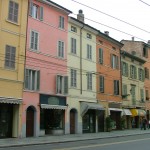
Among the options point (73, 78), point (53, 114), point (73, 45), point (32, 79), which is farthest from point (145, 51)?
point (32, 79)

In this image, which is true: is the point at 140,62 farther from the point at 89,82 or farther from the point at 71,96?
the point at 71,96

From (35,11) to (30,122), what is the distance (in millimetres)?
9773

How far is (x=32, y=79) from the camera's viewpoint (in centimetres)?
2675

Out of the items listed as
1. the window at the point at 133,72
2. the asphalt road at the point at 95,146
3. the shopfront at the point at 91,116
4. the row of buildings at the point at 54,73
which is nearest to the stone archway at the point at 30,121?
the row of buildings at the point at 54,73

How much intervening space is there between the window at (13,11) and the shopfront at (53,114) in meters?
6.99

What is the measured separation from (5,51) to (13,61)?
42.1 inches

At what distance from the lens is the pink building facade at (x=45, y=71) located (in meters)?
26.5

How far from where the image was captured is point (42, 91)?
90.0ft

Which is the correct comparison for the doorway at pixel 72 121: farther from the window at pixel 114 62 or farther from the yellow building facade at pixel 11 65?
the window at pixel 114 62

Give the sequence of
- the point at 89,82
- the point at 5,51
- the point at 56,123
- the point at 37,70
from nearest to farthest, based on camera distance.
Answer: the point at 5,51
the point at 37,70
the point at 56,123
the point at 89,82

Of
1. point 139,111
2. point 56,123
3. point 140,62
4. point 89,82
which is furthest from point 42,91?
point 140,62

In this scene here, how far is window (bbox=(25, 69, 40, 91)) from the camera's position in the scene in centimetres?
2612

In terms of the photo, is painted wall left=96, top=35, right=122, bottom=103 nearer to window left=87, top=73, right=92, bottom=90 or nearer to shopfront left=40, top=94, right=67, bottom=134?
window left=87, top=73, right=92, bottom=90

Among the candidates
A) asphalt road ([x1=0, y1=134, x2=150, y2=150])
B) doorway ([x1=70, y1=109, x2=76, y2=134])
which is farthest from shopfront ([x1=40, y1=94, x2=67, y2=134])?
asphalt road ([x1=0, y1=134, x2=150, y2=150])
